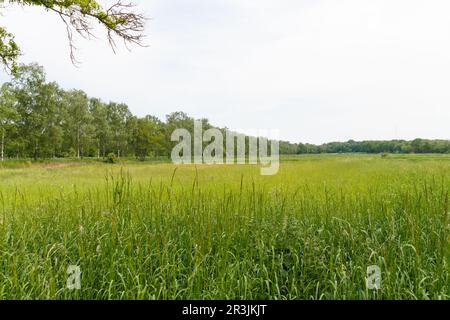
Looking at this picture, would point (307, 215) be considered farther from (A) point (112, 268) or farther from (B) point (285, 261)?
(A) point (112, 268)

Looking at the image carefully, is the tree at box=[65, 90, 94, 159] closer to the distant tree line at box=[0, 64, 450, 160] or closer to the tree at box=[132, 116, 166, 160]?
the distant tree line at box=[0, 64, 450, 160]

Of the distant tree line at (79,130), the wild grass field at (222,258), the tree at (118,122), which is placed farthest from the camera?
the tree at (118,122)

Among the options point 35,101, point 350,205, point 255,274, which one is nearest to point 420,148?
point 350,205

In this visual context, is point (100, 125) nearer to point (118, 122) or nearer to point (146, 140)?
point (118, 122)

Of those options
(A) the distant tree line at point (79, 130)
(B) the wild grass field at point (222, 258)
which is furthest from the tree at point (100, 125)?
(B) the wild grass field at point (222, 258)

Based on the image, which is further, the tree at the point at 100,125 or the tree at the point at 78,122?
the tree at the point at 100,125

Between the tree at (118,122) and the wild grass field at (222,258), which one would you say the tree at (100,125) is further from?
the wild grass field at (222,258)

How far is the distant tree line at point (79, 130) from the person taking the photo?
35.0m

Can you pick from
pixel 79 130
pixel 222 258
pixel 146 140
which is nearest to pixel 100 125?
pixel 79 130

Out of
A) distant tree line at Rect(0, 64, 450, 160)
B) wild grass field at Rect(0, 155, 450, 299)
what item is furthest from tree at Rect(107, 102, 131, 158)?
wild grass field at Rect(0, 155, 450, 299)

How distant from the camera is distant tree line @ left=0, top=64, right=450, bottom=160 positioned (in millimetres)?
34969

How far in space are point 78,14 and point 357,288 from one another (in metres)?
11.7

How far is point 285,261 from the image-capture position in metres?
3.17

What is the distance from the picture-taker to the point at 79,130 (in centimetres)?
4428
